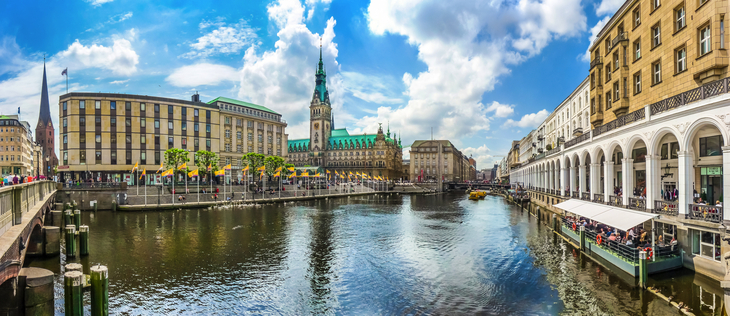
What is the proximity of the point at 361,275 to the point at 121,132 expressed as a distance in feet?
291

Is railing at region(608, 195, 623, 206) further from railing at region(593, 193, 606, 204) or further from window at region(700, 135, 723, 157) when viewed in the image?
window at region(700, 135, 723, 157)

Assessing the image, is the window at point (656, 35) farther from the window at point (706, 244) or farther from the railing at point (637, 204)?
the window at point (706, 244)

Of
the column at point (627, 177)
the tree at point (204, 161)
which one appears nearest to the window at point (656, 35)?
the column at point (627, 177)

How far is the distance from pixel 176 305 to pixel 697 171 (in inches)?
1438

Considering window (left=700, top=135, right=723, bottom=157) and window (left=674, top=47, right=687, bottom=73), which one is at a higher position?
window (left=674, top=47, right=687, bottom=73)

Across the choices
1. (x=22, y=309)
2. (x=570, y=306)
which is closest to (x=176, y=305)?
(x=22, y=309)

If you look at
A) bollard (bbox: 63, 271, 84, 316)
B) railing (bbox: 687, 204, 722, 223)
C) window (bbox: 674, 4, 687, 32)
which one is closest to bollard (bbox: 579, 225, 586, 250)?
railing (bbox: 687, 204, 722, 223)

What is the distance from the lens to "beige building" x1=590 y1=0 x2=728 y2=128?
23797mm

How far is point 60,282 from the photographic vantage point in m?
23.3

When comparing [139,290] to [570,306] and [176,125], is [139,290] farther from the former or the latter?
[176,125]

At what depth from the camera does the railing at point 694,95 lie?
19469 mm

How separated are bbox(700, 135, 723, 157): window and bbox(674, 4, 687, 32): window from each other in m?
8.31

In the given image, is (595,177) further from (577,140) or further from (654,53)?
(654,53)

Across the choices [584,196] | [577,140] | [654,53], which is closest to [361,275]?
[654,53]
